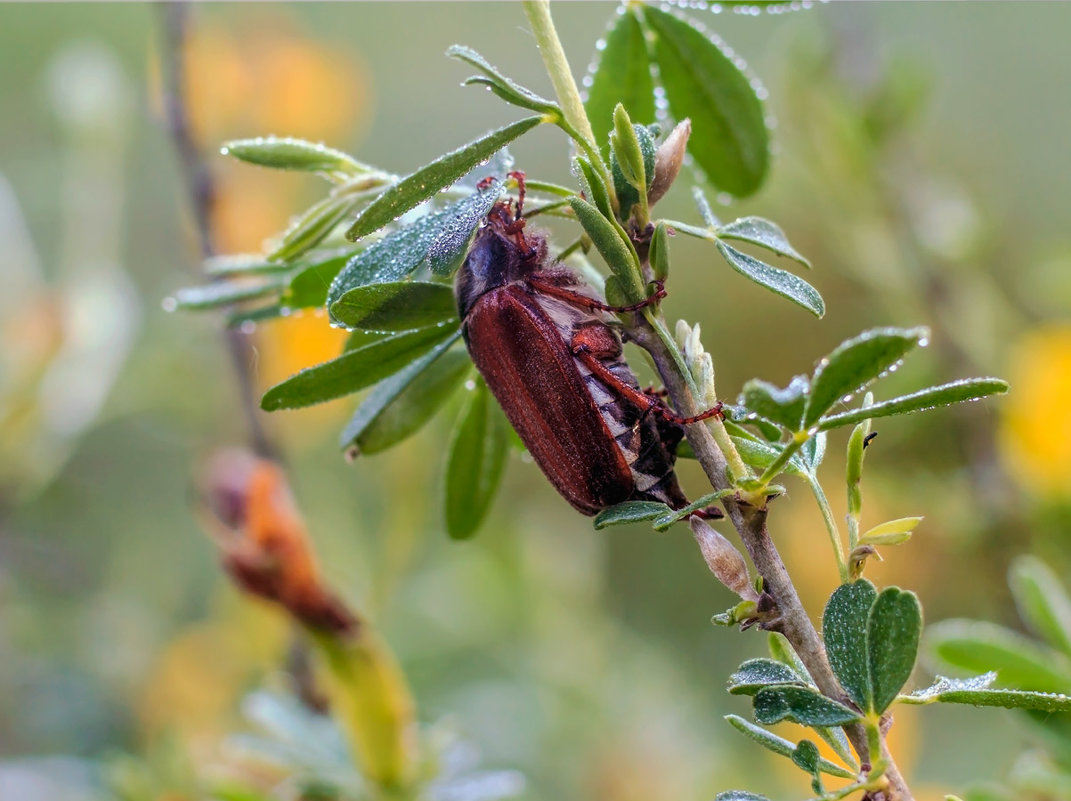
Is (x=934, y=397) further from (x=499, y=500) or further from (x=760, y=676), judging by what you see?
(x=499, y=500)

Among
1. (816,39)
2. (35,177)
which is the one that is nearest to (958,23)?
(816,39)

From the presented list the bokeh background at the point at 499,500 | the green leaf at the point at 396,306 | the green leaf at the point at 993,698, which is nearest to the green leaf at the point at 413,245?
the green leaf at the point at 396,306

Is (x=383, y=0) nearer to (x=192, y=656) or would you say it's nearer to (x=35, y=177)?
(x=35, y=177)

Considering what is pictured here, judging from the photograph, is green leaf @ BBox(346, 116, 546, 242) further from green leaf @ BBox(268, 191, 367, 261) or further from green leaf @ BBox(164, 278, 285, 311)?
green leaf @ BBox(164, 278, 285, 311)

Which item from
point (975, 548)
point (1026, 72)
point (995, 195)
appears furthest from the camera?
point (1026, 72)

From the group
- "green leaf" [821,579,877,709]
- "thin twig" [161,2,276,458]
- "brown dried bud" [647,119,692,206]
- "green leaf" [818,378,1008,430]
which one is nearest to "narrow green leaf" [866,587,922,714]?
"green leaf" [821,579,877,709]

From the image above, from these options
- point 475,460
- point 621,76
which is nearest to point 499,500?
point 475,460

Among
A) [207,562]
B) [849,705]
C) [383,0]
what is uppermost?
[383,0]
